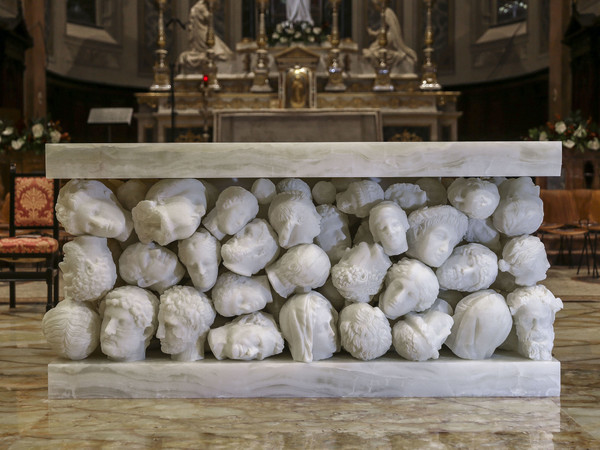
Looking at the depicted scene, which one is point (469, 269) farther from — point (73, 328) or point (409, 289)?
point (73, 328)

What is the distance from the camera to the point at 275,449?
2096 millimetres

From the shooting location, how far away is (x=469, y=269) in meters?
2.59

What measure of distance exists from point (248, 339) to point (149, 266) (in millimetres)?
389

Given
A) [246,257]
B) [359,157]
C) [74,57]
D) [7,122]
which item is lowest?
[246,257]

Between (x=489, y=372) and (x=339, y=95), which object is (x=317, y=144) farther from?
(x=339, y=95)

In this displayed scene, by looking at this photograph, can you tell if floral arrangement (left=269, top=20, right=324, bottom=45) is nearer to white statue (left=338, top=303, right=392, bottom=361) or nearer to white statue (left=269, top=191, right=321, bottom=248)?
white statue (left=269, top=191, right=321, bottom=248)

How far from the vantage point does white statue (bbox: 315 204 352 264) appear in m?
2.70

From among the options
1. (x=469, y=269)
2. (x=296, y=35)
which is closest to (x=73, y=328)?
(x=469, y=269)

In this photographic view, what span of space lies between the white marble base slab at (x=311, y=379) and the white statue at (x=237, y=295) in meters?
0.17

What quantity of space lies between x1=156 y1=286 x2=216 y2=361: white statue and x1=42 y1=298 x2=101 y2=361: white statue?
0.71 ft

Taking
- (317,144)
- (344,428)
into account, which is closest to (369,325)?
(344,428)

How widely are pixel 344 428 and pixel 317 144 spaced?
2.83 feet

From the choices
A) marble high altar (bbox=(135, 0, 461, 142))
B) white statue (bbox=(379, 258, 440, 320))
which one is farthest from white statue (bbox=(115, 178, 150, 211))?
marble high altar (bbox=(135, 0, 461, 142))

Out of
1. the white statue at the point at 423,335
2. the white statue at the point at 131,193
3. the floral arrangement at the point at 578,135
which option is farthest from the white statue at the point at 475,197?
the floral arrangement at the point at 578,135
